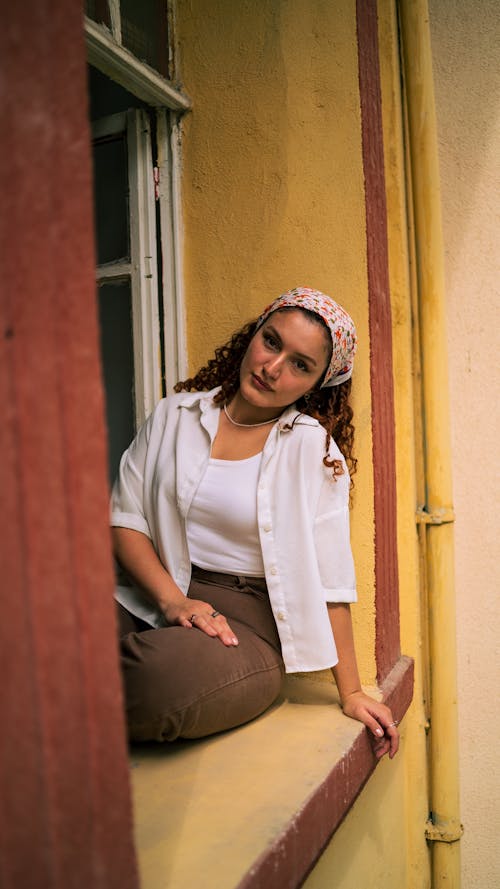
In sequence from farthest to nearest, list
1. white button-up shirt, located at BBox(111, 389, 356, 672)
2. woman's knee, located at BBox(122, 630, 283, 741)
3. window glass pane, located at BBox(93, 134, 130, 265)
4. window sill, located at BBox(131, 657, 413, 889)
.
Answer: window glass pane, located at BBox(93, 134, 130, 265)
white button-up shirt, located at BBox(111, 389, 356, 672)
woman's knee, located at BBox(122, 630, 283, 741)
window sill, located at BBox(131, 657, 413, 889)

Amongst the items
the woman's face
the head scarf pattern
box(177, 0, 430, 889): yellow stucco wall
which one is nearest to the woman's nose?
the woman's face

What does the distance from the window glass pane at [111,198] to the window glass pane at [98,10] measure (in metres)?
0.45

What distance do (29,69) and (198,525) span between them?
133 centimetres

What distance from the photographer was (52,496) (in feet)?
2.14

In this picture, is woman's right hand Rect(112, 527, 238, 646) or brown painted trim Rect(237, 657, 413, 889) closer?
brown painted trim Rect(237, 657, 413, 889)

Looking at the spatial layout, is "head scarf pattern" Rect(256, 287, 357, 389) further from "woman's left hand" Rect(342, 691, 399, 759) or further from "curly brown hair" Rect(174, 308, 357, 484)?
"woman's left hand" Rect(342, 691, 399, 759)

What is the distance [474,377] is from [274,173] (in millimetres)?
950

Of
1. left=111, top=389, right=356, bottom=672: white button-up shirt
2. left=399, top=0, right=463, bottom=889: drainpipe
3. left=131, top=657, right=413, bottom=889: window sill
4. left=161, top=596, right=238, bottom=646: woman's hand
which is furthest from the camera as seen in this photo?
left=399, top=0, right=463, bottom=889: drainpipe

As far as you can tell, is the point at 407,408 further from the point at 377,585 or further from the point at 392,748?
the point at 392,748

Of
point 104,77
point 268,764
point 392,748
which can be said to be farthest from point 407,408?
point 104,77

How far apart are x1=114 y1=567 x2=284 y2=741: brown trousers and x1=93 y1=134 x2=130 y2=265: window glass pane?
1.27m

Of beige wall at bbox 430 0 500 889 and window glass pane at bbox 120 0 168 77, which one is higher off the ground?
window glass pane at bbox 120 0 168 77

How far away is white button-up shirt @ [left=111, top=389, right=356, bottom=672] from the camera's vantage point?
1.75 m

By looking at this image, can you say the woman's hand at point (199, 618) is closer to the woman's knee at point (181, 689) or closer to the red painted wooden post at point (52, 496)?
the woman's knee at point (181, 689)
